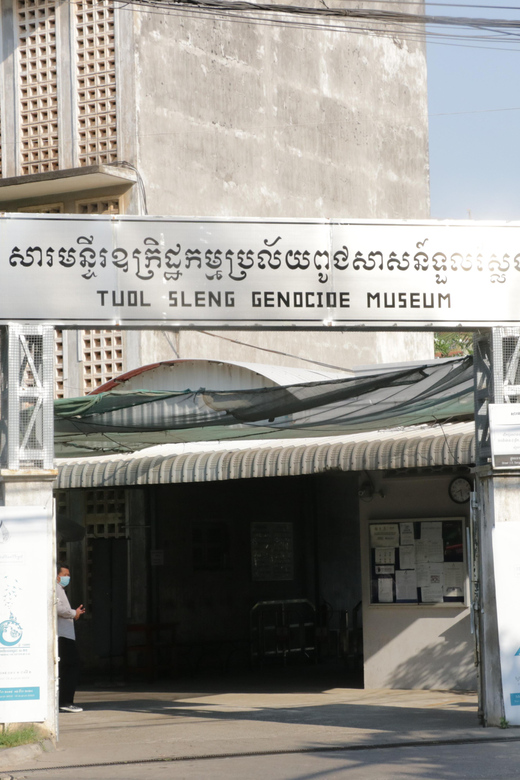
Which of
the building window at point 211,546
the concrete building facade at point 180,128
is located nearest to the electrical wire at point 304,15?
the concrete building facade at point 180,128

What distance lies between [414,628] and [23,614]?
248 inches

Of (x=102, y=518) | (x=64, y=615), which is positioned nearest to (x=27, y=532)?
(x=64, y=615)

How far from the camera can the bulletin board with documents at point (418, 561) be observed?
585 inches

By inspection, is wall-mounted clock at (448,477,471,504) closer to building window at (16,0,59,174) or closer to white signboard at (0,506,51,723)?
white signboard at (0,506,51,723)

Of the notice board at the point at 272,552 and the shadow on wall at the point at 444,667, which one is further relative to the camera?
the notice board at the point at 272,552

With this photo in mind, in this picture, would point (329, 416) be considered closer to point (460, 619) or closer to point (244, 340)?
point (460, 619)

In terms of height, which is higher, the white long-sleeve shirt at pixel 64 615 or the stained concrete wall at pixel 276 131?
the stained concrete wall at pixel 276 131

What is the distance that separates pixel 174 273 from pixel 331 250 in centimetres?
146

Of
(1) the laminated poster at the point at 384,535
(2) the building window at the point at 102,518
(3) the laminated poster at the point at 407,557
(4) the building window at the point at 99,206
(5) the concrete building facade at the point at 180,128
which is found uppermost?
(5) the concrete building facade at the point at 180,128

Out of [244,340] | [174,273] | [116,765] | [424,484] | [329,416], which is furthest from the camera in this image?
[244,340]

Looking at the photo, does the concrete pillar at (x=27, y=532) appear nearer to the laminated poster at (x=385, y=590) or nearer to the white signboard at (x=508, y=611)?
the white signboard at (x=508, y=611)

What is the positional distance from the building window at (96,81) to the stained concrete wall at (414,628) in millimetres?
7337

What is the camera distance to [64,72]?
1922cm

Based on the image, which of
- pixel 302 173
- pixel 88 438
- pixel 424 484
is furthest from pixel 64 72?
pixel 424 484
